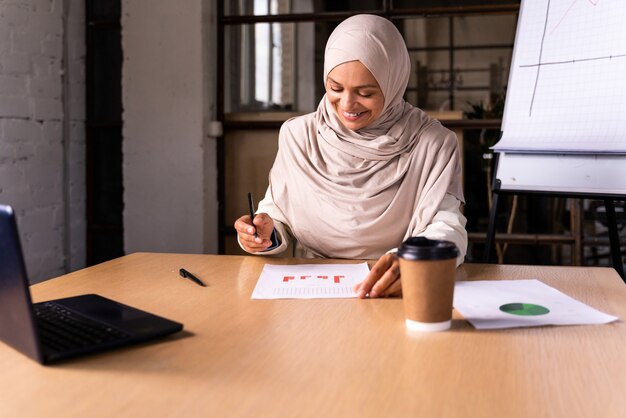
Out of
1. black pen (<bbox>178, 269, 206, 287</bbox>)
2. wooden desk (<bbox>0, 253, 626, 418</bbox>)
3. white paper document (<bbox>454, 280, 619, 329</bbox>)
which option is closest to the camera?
wooden desk (<bbox>0, 253, 626, 418</bbox>)

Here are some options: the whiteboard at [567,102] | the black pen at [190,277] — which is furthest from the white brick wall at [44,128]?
the whiteboard at [567,102]

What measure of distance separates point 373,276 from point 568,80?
1.15 m

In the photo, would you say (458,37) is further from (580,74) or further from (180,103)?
(180,103)

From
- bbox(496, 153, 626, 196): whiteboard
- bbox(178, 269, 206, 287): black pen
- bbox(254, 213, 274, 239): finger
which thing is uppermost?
bbox(496, 153, 626, 196): whiteboard

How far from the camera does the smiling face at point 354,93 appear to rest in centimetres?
157

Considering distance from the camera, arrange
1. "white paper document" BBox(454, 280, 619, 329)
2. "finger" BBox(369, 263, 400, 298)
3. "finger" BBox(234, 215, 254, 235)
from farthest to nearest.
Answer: "finger" BBox(234, 215, 254, 235) < "finger" BBox(369, 263, 400, 298) < "white paper document" BBox(454, 280, 619, 329)

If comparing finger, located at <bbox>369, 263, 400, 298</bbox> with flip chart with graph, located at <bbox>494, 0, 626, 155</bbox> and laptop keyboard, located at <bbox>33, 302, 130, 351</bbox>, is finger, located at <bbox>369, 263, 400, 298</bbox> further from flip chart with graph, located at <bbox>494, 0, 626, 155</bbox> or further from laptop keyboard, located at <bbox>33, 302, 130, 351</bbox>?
flip chart with graph, located at <bbox>494, 0, 626, 155</bbox>

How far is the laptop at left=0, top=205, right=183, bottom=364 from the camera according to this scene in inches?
27.8

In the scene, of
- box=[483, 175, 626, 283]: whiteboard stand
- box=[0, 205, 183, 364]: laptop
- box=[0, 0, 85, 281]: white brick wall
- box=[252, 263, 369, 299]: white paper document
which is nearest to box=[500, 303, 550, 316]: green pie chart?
box=[252, 263, 369, 299]: white paper document

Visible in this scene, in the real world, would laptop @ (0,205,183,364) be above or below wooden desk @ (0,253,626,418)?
above

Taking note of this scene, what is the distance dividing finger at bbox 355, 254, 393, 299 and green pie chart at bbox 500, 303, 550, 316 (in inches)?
7.9

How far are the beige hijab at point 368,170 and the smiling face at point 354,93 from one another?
0.02 meters

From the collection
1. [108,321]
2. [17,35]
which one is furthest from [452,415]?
[17,35]

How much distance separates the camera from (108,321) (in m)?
0.89
